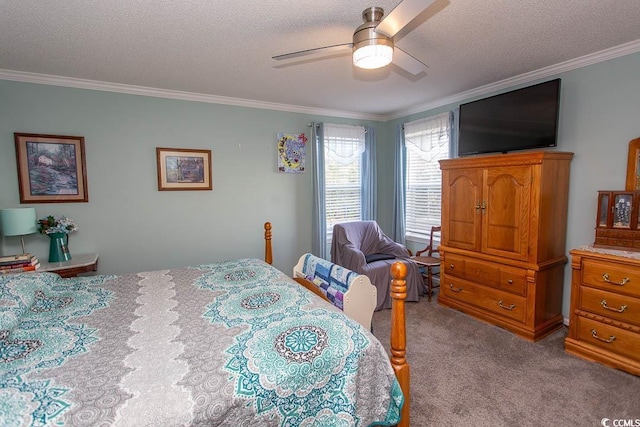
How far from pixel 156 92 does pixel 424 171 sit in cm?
340

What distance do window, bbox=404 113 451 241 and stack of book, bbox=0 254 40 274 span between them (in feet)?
13.7

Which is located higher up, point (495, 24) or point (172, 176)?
point (495, 24)

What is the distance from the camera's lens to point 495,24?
7.02 ft

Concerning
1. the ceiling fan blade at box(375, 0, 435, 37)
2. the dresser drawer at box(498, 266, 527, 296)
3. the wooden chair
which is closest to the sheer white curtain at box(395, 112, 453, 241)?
the wooden chair

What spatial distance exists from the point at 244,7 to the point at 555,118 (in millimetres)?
2710

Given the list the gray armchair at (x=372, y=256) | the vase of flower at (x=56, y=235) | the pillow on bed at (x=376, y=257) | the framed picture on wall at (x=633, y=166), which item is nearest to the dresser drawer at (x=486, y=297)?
the gray armchair at (x=372, y=256)

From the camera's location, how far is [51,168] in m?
3.10

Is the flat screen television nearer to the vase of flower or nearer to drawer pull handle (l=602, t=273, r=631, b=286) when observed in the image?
drawer pull handle (l=602, t=273, r=631, b=286)

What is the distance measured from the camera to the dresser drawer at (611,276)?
2260mm

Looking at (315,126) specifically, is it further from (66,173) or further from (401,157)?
(66,173)

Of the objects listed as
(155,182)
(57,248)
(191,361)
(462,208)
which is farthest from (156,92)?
(462,208)

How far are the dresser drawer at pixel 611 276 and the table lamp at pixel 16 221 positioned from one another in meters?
4.61

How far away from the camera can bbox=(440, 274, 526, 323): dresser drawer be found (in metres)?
2.95

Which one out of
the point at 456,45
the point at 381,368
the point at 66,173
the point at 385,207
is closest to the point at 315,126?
the point at 385,207
